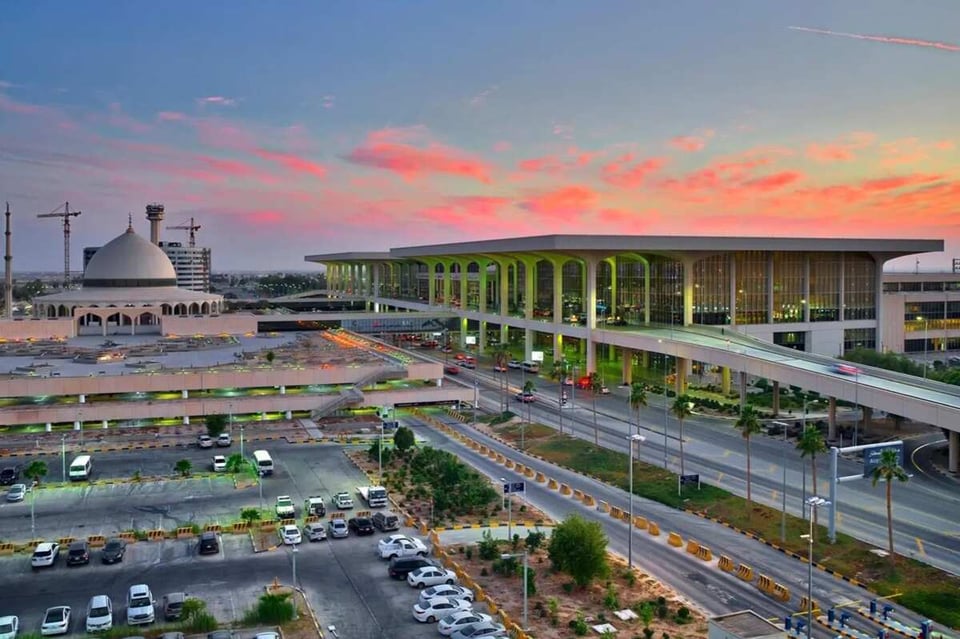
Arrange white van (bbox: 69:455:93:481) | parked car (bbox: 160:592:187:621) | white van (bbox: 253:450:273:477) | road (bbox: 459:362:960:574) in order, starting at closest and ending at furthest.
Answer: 1. parked car (bbox: 160:592:187:621)
2. road (bbox: 459:362:960:574)
3. white van (bbox: 69:455:93:481)
4. white van (bbox: 253:450:273:477)

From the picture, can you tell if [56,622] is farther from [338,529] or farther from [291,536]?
[338,529]

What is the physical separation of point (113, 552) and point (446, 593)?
15720 millimetres

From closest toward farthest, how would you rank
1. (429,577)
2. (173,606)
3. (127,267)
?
(173,606) → (429,577) → (127,267)

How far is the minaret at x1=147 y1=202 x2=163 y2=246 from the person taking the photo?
629ft

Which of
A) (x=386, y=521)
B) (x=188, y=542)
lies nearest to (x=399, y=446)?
(x=386, y=521)

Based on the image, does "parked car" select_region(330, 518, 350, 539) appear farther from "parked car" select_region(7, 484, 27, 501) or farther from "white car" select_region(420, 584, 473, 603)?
"parked car" select_region(7, 484, 27, 501)

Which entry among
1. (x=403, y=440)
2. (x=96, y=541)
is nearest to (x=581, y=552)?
(x=96, y=541)

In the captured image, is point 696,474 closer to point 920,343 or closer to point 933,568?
point 933,568

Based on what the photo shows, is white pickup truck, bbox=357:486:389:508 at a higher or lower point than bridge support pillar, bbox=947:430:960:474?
lower

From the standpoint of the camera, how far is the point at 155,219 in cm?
19350

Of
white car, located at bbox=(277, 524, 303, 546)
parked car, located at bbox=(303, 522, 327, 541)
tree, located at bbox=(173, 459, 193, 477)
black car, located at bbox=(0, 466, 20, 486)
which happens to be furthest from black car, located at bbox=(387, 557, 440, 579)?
black car, located at bbox=(0, 466, 20, 486)

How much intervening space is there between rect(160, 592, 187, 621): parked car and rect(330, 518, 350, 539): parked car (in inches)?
375

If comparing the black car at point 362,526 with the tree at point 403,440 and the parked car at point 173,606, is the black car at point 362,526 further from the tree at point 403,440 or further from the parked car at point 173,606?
the tree at point 403,440

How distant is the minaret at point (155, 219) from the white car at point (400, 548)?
170997mm
